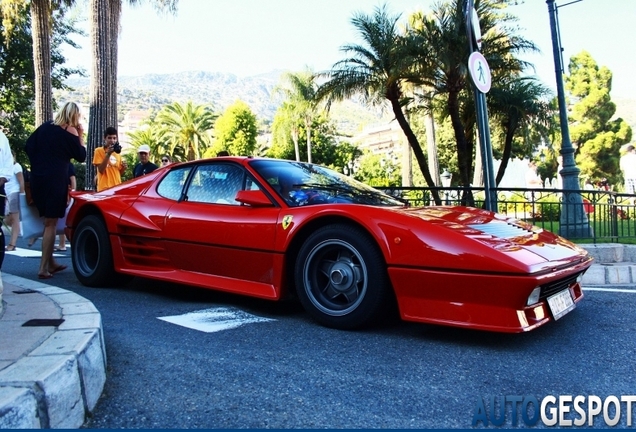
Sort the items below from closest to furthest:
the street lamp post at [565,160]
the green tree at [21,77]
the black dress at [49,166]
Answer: the black dress at [49,166], the street lamp post at [565,160], the green tree at [21,77]

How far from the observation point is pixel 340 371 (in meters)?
2.67

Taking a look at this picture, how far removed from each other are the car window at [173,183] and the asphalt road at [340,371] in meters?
1.07

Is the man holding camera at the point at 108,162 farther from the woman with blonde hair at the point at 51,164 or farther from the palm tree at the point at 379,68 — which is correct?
the palm tree at the point at 379,68

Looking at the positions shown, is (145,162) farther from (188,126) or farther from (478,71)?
(188,126)

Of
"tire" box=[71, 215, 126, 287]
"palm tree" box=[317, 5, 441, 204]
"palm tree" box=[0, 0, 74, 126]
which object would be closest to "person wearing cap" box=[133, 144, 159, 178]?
"tire" box=[71, 215, 126, 287]

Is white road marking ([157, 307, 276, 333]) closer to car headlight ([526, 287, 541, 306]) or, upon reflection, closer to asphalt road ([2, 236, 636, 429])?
asphalt road ([2, 236, 636, 429])

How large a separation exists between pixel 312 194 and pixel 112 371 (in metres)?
1.83

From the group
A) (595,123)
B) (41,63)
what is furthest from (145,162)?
(595,123)

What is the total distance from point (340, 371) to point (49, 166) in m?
3.92

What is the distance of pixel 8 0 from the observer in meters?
15.7

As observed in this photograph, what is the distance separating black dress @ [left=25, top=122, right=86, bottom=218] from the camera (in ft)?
17.2

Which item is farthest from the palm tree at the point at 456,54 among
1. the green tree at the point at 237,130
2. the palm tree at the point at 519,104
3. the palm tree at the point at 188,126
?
the palm tree at the point at 188,126

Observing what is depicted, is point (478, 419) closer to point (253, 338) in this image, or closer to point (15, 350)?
point (253, 338)

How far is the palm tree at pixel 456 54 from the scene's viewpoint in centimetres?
1664
